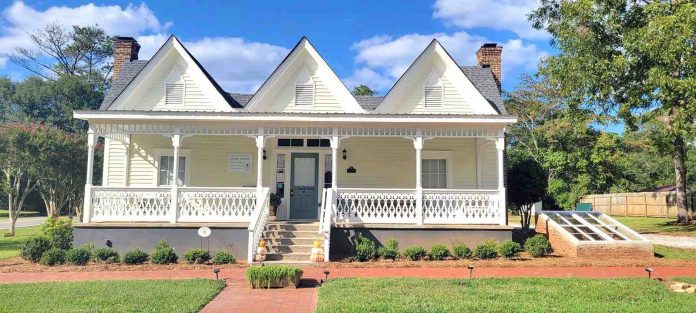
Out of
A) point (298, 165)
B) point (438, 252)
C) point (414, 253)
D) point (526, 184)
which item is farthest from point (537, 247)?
point (298, 165)

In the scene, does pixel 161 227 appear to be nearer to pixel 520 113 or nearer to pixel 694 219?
pixel 694 219

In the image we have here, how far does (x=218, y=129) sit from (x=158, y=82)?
338 centimetres

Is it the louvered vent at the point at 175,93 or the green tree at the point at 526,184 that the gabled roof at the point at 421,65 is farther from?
the louvered vent at the point at 175,93

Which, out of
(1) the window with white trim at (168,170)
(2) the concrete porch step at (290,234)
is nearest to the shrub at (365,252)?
(2) the concrete porch step at (290,234)

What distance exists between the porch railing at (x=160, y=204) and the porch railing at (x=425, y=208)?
2875 mm

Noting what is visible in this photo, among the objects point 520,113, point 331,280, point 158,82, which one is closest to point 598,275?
point 331,280

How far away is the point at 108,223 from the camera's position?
1372 centimetres

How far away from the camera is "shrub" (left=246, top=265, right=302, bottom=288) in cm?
932

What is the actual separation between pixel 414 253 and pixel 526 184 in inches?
260

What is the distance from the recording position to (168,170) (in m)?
16.7

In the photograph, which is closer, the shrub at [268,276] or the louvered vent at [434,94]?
the shrub at [268,276]

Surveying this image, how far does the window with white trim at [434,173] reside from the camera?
1689cm

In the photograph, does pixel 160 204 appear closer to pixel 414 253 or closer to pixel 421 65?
pixel 414 253

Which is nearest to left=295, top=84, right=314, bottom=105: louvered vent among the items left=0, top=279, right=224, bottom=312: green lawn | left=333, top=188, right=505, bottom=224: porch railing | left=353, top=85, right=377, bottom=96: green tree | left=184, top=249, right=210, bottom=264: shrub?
left=333, top=188, right=505, bottom=224: porch railing
